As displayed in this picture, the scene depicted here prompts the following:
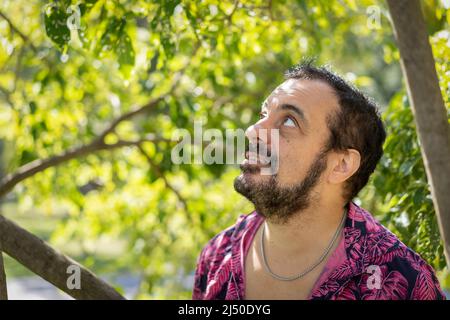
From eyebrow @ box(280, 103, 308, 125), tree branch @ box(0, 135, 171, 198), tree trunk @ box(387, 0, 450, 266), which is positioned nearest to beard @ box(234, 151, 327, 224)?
eyebrow @ box(280, 103, 308, 125)

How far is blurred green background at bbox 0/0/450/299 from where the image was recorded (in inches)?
102

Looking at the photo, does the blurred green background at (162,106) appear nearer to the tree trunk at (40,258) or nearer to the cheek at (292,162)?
the cheek at (292,162)

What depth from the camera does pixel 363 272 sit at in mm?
1864

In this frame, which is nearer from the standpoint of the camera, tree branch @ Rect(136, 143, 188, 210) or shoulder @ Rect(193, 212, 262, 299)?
shoulder @ Rect(193, 212, 262, 299)

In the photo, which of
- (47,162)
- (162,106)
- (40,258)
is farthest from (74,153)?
(40,258)

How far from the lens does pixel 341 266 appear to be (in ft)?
6.26

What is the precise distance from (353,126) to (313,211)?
0.30 m

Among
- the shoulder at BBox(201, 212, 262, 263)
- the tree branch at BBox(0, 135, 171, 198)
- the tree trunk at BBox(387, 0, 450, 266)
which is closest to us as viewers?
the tree trunk at BBox(387, 0, 450, 266)

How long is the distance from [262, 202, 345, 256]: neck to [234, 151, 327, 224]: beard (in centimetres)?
3

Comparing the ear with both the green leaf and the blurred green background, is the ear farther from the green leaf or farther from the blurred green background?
the green leaf

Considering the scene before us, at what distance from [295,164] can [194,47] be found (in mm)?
1818

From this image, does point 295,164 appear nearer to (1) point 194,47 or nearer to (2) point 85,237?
(1) point 194,47

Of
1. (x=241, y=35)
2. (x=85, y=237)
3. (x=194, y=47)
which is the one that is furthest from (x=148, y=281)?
(x=241, y=35)

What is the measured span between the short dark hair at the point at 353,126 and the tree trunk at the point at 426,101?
330mm
